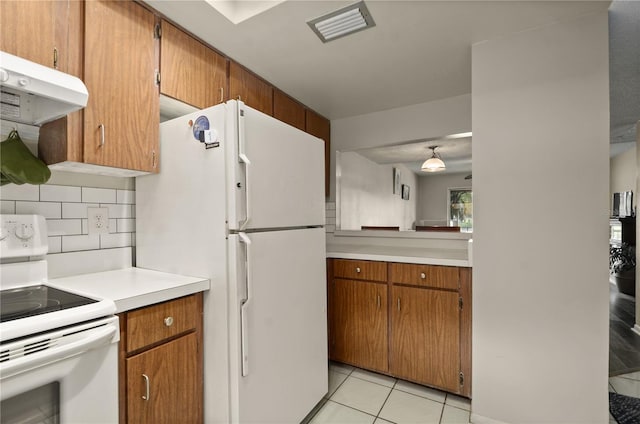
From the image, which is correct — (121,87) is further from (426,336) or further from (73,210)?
(426,336)

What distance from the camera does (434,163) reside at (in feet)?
8.90

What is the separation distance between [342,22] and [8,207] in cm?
175

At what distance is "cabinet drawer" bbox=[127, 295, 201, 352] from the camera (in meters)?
1.15

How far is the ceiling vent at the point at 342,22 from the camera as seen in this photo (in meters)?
1.50

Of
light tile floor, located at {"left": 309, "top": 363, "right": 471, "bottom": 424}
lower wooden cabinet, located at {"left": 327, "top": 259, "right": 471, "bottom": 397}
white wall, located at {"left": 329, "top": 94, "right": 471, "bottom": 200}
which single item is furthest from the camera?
white wall, located at {"left": 329, "top": 94, "right": 471, "bottom": 200}

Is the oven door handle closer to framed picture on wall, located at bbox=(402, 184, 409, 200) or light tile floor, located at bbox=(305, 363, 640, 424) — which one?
light tile floor, located at bbox=(305, 363, 640, 424)

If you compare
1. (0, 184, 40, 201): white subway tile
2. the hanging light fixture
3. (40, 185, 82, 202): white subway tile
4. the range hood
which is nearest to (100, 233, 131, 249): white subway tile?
(40, 185, 82, 202): white subway tile

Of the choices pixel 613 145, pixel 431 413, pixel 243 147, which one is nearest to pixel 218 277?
pixel 243 147

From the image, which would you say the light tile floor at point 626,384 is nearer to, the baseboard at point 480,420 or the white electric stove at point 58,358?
the baseboard at point 480,420

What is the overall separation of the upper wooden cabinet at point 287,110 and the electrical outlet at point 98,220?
1.28m

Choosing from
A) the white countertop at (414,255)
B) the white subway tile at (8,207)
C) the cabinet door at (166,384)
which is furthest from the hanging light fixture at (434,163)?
the white subway tile at (8,207)

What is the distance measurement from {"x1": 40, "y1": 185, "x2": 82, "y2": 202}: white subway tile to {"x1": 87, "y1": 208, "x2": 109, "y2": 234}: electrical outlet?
88 mm

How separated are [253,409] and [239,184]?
3.22 feet

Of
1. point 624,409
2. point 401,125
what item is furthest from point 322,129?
point 624,409
